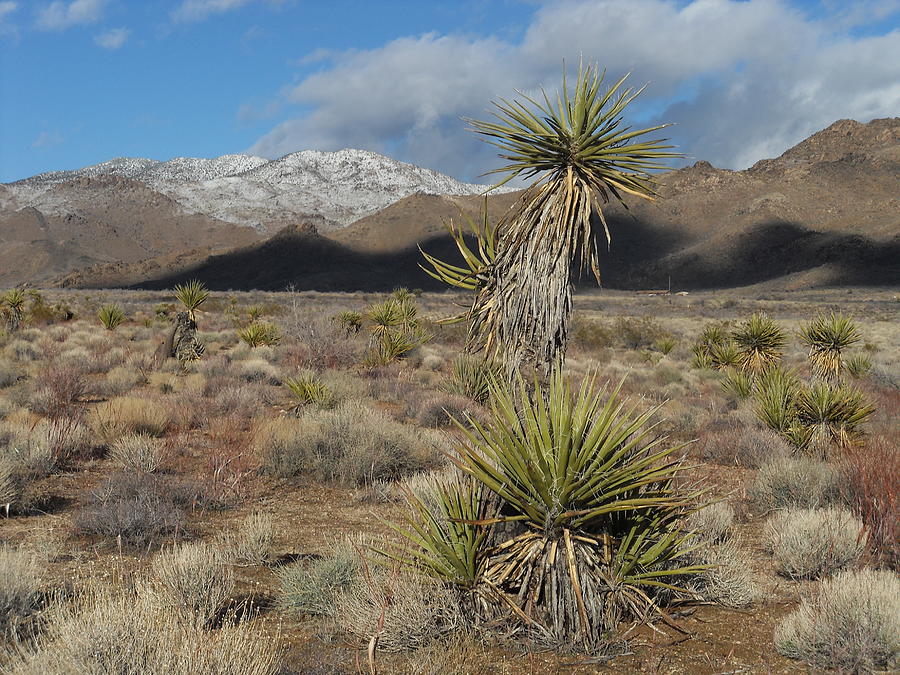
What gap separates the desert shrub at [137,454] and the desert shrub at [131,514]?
930mm

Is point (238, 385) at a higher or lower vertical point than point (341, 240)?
lower

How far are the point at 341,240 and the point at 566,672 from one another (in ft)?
349

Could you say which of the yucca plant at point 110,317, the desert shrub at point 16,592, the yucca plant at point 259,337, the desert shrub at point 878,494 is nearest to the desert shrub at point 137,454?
the desert shrub at point 16,592

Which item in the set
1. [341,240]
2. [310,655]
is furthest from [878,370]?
[341,240]

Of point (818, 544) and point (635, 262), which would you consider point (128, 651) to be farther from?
point (635, 262)

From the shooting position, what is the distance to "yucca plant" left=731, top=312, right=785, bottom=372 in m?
13.1

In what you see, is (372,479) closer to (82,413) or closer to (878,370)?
(82,413)

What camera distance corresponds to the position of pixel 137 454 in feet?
24.3

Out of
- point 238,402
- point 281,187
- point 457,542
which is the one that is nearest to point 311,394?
point 238,402

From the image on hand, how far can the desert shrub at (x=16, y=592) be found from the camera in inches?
150

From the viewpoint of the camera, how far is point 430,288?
91.4 metres

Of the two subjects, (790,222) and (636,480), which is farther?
(790,222)

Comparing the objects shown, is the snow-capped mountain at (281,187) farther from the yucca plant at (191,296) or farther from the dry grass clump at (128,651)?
the dry grass clump at (128,651)

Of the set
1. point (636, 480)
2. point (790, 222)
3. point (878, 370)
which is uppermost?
point (790, 222)
